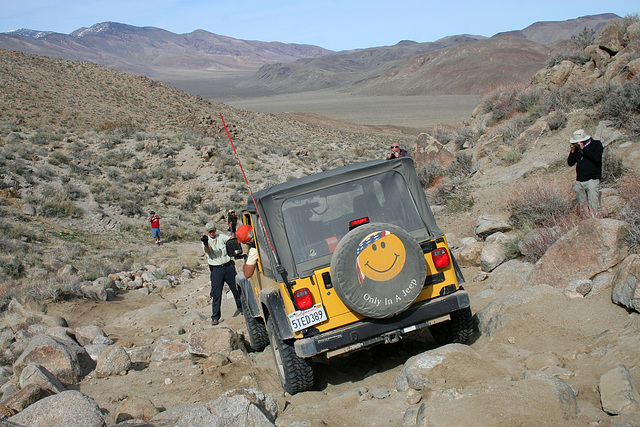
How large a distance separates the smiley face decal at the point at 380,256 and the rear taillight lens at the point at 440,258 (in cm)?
55

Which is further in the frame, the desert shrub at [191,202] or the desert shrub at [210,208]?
the desert shrub at [191,202]

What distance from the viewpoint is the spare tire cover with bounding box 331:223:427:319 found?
172 inches

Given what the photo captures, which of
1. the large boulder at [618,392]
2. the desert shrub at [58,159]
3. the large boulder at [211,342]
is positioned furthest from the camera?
the desert shrub at [58,159]

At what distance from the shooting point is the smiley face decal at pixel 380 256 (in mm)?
4367

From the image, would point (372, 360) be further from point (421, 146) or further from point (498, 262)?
point (421, 146)

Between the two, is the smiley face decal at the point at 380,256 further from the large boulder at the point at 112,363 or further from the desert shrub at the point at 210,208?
the desert shrub at the point at 210,208

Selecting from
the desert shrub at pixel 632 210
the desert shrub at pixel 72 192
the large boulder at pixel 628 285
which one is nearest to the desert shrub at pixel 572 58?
the desert shrub at pixel 632 210

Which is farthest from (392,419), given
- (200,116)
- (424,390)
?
(200,116)

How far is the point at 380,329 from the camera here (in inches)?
184

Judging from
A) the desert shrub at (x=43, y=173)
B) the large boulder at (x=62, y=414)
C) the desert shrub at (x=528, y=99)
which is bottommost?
the large boulder at (x=62, y=414)

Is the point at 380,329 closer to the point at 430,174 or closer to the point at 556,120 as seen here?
the point at 556,120

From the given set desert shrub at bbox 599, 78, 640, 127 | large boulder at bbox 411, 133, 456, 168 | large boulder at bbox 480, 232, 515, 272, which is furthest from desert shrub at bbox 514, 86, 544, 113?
large boulder at bbox 480, 232, 515, 272

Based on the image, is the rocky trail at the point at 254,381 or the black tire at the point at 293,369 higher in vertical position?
the black tire at the point at 293,369

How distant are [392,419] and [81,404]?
93.0 inches
